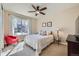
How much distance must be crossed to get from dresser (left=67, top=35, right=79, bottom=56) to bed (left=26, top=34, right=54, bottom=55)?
30cm

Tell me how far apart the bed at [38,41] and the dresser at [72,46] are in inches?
11.9

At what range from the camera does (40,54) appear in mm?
1789

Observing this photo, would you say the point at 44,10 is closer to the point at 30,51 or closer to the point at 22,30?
the point at 22,30

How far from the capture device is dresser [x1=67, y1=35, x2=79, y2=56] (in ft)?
5.78

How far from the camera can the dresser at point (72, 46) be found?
1.76 meters

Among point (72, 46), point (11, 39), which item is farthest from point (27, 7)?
point (72, 46)

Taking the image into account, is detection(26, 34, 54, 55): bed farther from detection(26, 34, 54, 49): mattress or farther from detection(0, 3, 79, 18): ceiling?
detection(0, 3, 79, 18): ceiling

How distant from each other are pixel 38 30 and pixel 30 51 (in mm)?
386

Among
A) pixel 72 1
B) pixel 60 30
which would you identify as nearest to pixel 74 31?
pixel 60 30

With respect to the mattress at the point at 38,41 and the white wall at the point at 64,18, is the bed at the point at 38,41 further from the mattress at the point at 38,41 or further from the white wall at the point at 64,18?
the white wall at the point at 64,18

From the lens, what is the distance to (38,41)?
1.78 m

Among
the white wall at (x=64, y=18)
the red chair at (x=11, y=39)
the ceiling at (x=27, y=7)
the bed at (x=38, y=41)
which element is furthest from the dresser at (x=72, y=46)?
the red chair at (x=11, y=39)

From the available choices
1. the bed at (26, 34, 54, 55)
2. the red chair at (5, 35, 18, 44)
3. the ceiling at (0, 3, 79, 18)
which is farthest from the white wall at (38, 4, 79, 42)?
the red chair at (5, 35, 18, 44)

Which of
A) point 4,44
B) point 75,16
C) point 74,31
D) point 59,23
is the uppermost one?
point 75,16
